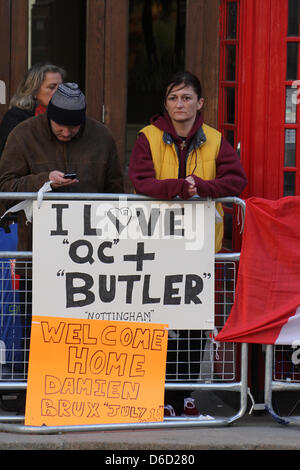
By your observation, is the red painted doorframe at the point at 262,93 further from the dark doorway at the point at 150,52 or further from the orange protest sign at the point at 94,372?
the orange protest sign at the point at 94,372

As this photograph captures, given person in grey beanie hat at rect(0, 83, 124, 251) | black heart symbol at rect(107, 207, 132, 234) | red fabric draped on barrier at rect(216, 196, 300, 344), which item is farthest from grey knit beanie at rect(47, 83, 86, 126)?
red fabric draped on barrier at rect(216, 196, 300, 344)

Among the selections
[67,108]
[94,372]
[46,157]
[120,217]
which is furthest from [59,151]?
[94,372]

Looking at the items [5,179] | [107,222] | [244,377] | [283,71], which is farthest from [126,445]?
[283,71]

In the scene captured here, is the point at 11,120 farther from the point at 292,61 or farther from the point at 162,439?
the point at 162,439

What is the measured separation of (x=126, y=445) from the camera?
209 inches

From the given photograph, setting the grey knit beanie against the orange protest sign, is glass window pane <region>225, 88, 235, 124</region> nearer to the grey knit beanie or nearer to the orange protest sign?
the grey knit beanie

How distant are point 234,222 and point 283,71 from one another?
1010mm

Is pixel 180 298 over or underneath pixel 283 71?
underneath

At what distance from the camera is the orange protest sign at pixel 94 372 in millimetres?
5570

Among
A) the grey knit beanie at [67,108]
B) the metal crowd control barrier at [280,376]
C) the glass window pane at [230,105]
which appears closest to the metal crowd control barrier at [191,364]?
the metal crowd control barrier at [280,376]

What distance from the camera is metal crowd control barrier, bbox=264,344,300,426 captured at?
5738 mm

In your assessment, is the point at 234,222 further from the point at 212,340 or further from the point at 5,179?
the point at 5,179

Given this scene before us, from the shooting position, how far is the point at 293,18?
620cm

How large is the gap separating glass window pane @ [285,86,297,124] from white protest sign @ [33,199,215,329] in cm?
99
